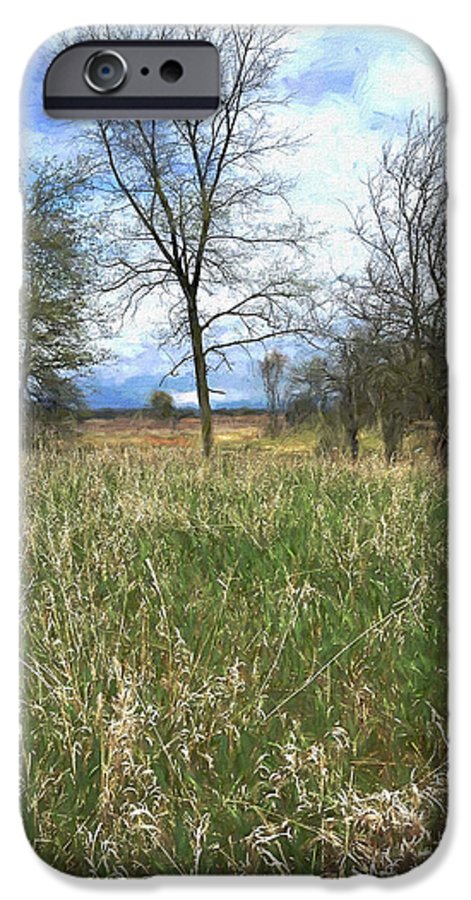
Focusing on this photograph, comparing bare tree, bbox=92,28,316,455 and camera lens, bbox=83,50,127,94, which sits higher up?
camera lens, bbox=83,50,127,94

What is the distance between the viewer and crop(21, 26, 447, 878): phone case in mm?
1522

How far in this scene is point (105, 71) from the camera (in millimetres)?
1541

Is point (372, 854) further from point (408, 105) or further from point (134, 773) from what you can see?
point (408, 105)

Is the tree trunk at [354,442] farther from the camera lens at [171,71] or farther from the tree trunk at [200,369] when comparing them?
the camera lens at [171,71]

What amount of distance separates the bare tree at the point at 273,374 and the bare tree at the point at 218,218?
35mm

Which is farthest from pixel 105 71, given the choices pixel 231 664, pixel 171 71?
pixel 231 664

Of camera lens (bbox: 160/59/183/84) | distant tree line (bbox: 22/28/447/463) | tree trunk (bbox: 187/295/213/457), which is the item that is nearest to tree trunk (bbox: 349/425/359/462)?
distant tree line (bbox: 22/28/447/463)

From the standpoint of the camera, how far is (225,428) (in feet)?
5.01

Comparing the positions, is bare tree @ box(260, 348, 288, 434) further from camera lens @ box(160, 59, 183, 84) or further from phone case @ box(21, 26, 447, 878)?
camera lens @ box(160, 59, 183, 84)

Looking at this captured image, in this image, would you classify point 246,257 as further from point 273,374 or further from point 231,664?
point 231,664

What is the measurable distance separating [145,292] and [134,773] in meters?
0.79

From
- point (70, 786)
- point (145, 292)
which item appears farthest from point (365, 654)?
point (145, 292)

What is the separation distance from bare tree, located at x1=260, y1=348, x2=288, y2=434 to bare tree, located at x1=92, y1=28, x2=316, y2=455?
3 centimetres

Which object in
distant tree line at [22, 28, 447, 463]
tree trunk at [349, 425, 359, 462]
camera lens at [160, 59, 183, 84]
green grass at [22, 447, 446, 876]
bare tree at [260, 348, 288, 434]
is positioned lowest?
green grass at [22, 447, 446, 876]
